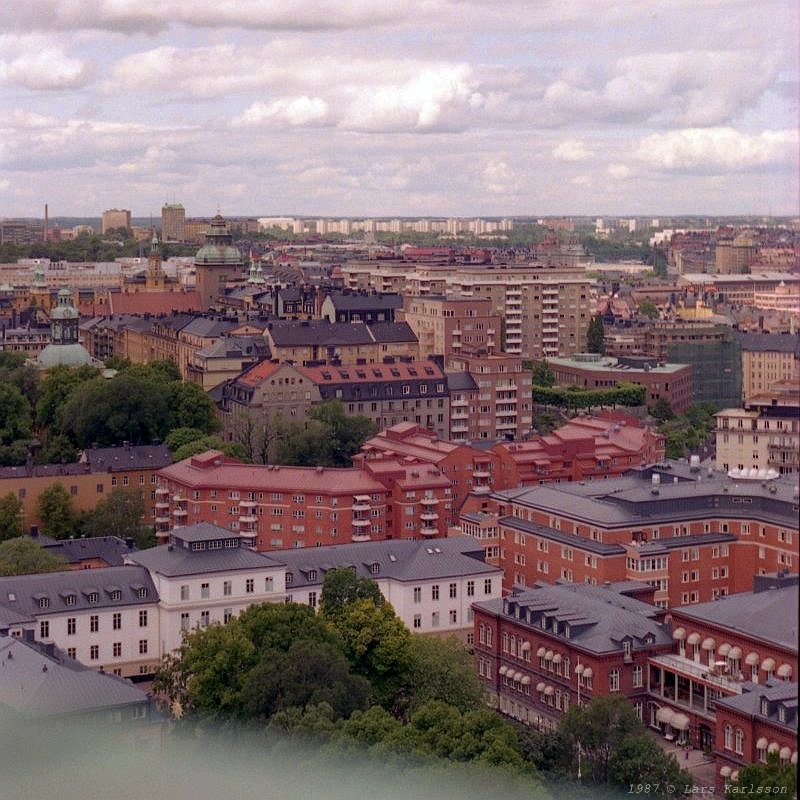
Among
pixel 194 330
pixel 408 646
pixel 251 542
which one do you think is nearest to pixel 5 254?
pixel 194 330

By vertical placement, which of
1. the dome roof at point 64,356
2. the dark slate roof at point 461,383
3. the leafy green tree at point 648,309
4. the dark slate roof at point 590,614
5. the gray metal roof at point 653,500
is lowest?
the dark slate roof at point 590,614

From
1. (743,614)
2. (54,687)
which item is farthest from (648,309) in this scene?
(54,687)

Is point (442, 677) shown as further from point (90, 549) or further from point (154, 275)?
point (154, 275)

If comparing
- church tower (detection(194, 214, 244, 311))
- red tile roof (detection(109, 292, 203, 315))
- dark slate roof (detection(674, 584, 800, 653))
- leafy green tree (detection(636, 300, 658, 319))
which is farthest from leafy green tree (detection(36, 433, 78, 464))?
leafy green tree (detection(636, 300, 658, 319))

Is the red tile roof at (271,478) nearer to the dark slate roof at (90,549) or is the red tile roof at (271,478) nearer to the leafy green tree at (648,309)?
the dark slate roof at (90,549)

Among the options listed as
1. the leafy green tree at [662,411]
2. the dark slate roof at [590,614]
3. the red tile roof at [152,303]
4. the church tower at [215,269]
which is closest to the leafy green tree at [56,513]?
the dark slate roof at [590,614]

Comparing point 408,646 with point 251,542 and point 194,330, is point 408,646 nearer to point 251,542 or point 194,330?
point 251,542
